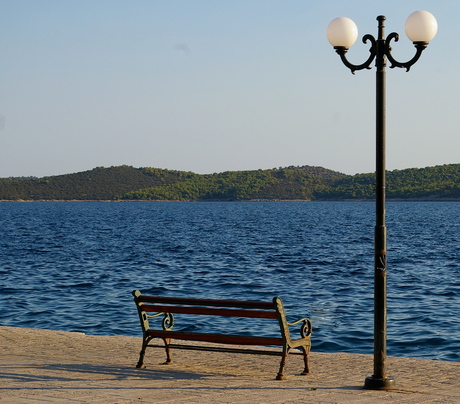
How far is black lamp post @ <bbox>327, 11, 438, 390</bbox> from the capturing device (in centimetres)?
844

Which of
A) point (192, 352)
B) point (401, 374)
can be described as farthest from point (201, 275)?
point (401, 374)

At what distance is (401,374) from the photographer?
31.3 feet

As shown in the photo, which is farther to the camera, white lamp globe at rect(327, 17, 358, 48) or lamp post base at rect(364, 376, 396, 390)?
white lamp globe at rect(327, 17, 358, 48)

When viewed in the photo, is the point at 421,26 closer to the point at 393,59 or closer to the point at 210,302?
the point at 393,59

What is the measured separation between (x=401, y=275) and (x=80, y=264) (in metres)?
14.6

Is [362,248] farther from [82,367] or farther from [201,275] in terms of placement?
[82,367]

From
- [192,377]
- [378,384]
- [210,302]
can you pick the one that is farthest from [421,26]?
[192,377]

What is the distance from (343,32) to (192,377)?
4612 mm

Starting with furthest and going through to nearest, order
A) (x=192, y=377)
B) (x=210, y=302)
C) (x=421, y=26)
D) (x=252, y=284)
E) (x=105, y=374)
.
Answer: (x=252, y=284) < (x=210, y=302) < (x=105, y=374) < (x=192, y=377) < (x=421, y=26)

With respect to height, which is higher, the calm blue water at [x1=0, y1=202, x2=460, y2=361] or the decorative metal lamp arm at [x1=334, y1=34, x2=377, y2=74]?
the decorative metal lamp arm at [x1=334, y1=34, x2=377, y2=74]

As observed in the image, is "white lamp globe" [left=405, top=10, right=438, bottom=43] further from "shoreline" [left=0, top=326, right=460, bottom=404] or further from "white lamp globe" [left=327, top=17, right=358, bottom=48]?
"shoreline" [left=0, top=326, right=460, bottom=404]

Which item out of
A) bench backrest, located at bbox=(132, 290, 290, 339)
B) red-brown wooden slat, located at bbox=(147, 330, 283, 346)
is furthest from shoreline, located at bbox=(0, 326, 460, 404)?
bench backrest, located at bbox=(132, 290, 290, 339)

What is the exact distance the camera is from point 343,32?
8.61 metres

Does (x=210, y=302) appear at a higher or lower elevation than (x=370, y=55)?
lower
